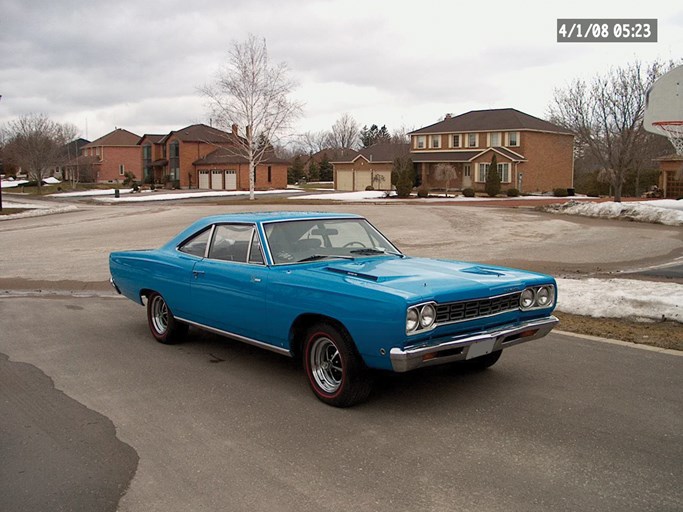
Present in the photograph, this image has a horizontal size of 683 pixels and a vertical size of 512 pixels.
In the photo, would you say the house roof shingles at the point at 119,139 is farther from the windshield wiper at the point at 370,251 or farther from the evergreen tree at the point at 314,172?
the windshield wiper at the point at 370,251

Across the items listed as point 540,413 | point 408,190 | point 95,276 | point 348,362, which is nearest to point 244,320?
point 348,362

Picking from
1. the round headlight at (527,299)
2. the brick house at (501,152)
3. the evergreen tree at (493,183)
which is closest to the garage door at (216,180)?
the brick house at (501,152)

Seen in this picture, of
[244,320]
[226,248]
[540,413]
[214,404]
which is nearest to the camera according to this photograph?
[540,413]

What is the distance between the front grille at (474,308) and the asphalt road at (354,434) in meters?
0.74

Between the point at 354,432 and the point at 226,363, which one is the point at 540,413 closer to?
the point at 354,432

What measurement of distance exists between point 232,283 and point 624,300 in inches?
219

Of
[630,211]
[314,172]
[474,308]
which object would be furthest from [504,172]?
[474,308]

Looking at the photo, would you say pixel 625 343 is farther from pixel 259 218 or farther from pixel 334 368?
pixel 259 218

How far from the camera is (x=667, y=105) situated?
17.7m

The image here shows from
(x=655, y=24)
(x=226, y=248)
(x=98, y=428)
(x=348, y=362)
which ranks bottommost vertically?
(x=98, y=428)

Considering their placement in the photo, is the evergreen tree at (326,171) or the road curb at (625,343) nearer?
the road curb at (625,343)

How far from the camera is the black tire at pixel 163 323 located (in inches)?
295

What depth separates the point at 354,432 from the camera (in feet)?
16.1

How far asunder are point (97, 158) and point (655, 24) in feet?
276
